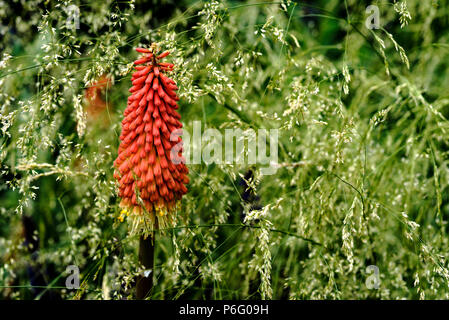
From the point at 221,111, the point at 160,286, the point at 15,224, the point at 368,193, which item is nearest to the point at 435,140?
the point at 368,193

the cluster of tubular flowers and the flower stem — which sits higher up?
the cluster of tubular flowers

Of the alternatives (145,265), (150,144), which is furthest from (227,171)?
(145,265)

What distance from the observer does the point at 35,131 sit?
1.80 meters

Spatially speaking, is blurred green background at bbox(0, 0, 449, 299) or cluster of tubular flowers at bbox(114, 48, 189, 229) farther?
blurred green background at bbox(0, 0, 449, 299)

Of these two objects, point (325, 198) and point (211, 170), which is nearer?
point (325, 198)

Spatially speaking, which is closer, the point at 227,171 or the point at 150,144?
the point at 150,144

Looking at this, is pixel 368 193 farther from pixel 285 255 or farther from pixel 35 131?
pixel 35 131

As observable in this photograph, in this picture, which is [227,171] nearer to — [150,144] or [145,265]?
[150,144]

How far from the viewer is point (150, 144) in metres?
1.65

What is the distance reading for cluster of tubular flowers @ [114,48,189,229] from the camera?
5.37 ft

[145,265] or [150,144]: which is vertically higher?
[150,144]

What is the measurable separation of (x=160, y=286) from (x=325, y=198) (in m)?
0.91

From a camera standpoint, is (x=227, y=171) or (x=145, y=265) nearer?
(x=145, y=265)

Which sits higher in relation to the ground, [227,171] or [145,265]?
[227,171]
